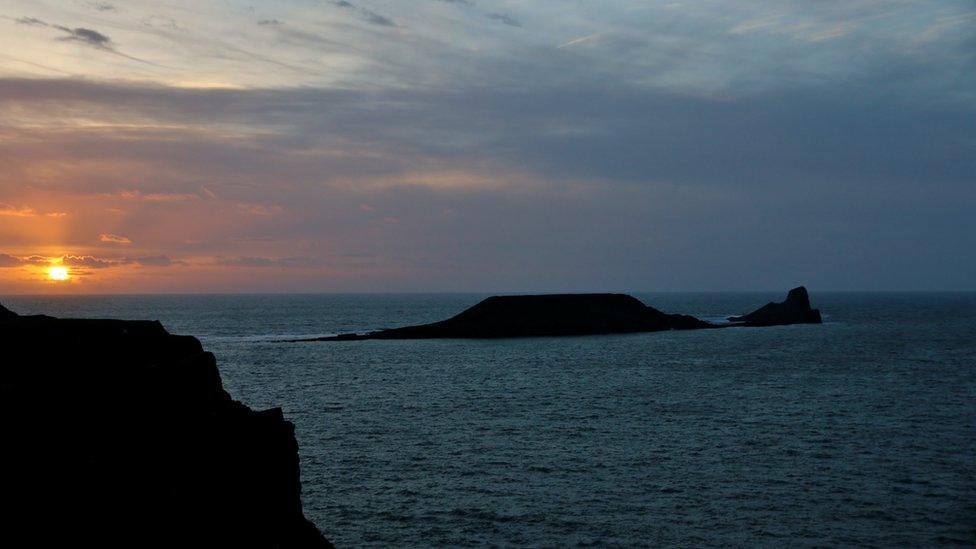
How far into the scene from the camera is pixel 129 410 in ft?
75.7

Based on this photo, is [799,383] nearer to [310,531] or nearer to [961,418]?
[961,418]

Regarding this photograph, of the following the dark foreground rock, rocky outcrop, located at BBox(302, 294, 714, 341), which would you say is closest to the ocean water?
the dark foreground rock

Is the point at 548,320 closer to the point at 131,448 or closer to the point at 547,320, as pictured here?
the point at 547,320

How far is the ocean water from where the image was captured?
32.5 metres

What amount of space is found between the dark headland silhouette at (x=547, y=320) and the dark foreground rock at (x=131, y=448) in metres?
116

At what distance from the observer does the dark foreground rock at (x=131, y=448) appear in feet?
63.7

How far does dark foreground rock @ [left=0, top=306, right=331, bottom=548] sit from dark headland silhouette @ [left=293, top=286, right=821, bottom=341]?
116 metres

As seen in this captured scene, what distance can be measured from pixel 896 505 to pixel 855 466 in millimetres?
7224

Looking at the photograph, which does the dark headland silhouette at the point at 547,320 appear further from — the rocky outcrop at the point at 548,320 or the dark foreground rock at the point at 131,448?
the dark foreground rock at the point at 131,448

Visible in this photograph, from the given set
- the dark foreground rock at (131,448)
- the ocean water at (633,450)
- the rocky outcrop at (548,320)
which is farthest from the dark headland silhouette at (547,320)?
the dark foreground rock at (131,448)

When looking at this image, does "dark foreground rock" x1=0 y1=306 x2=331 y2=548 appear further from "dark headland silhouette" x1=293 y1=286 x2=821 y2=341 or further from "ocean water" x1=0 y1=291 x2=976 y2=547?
"dark headland silhouette" x1=293 y1=286 x2=821 y2=341

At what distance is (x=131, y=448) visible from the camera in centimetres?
2138

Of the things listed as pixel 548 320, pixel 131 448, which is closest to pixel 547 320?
pixel 548 320

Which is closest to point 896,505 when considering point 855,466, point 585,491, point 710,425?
point 855,466
